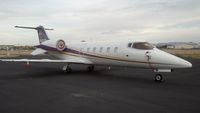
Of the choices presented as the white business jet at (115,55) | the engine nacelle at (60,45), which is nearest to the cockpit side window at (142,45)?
the white business jet at (115,55)

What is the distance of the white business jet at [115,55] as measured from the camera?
1243 centimetres

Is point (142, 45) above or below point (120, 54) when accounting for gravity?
above

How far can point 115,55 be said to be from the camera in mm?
14898

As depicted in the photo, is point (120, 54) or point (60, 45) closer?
point (120, 54)

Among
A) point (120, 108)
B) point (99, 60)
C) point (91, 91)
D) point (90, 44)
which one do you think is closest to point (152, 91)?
point (91, 91)

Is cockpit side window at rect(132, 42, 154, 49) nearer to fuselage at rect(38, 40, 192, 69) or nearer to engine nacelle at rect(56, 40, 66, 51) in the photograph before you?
fuselage at rect(38, 40, 192, 69)

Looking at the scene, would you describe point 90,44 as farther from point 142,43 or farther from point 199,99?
point 199,99

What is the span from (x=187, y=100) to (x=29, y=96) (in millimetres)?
5554

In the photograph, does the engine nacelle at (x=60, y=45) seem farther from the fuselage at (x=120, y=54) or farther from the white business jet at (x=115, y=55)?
the fuselage at (x=120, y=54)

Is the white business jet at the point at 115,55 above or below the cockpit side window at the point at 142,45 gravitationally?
below

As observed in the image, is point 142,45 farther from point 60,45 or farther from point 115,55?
point 60,45

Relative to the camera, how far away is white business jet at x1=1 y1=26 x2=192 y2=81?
12430mm

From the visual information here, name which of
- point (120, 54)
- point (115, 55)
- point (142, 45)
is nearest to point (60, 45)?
point (115, 55)

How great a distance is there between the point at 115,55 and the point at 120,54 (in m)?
0.47
